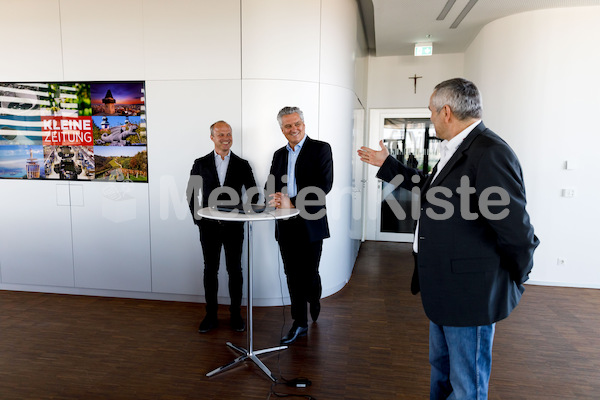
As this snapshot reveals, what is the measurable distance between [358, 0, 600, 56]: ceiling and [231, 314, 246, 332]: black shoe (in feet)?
11.9

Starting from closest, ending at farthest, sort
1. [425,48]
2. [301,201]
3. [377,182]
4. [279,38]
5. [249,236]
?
[249,236] → [301,201] → [279,38] → [425,48] → [377,182]

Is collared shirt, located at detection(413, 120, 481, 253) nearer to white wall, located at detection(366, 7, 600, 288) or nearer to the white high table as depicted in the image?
the white high table

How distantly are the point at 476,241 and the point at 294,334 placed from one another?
78.7 inches

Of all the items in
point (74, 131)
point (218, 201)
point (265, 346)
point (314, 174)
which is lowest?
point (265, 346)

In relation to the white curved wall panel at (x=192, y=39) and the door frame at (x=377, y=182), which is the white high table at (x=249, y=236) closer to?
the white curved wall panel at (x=192, y=39)

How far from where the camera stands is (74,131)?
4.12m

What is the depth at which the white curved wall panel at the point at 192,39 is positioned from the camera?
3727 millimetres

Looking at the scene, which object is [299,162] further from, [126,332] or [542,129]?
[542,129]

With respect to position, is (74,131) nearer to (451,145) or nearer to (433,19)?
(451,145)

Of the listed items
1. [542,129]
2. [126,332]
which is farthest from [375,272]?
[126,332]

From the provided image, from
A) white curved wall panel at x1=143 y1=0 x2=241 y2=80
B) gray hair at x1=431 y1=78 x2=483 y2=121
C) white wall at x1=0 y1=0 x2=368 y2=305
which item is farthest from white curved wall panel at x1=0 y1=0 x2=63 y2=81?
gray hair at x1=431 y1=78 x2=483 y2=121

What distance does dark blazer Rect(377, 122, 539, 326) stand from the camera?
63.7 inches

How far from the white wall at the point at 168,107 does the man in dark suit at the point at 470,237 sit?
2.24m

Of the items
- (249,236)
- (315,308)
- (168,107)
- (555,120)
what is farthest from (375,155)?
(555,120)
